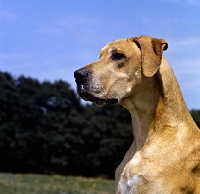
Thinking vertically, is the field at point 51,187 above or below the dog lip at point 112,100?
below

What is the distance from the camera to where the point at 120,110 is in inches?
2245

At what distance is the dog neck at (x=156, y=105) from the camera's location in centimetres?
545

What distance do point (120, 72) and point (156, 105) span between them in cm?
54

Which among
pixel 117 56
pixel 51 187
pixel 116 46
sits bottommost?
pixel 51 187

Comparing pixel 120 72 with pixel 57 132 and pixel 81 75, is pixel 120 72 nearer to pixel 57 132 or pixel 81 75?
pixel 81 75

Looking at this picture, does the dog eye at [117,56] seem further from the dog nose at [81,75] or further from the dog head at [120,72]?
the dog nose at [81,75]

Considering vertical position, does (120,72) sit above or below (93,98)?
above

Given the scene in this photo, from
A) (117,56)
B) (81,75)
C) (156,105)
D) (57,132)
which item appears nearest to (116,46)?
(117,56)

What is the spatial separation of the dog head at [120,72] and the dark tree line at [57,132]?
167 ft

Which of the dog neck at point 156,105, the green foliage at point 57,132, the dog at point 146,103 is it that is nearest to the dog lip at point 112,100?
the dog at point 146,103

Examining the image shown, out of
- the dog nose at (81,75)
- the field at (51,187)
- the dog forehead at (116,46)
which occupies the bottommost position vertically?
the field at (51,187)


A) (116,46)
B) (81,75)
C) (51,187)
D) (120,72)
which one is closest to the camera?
(81,75)

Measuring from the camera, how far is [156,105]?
5504 millimetres

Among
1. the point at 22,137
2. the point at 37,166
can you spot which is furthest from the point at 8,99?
the point at 37,166
